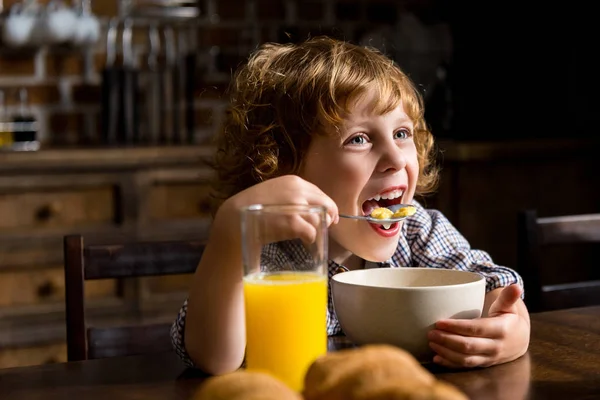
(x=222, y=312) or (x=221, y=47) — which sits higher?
(x=221, y=47)

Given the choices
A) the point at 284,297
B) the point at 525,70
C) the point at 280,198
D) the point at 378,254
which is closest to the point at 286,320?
the point at 284,297

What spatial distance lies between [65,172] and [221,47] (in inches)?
35.2

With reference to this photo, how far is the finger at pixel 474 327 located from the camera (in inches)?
34.4

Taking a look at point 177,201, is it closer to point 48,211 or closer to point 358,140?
point 48,211

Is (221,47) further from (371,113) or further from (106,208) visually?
(371,113)

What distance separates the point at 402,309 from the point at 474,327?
0.07 meters

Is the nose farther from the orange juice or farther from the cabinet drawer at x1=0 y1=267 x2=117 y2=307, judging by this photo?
the cabinet drawer at x1=0 y1=267 x2=117 y2=307

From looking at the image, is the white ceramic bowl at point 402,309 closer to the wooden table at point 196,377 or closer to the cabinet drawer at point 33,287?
the wooden table at point 196,377

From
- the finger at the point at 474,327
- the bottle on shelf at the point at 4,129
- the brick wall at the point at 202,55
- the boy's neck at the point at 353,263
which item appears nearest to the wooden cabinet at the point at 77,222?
the bottle on shelf at the point at 4,129

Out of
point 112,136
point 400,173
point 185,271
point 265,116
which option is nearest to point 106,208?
point 112,136

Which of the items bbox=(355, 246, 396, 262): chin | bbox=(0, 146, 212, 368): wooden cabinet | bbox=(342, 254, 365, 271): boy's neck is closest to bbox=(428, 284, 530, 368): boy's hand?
bbox=(355, 246, 396, 262): chin

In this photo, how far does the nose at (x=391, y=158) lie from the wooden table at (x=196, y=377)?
0.66 feet

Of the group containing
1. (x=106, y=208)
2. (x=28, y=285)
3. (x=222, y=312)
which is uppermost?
(x=222, y=312)

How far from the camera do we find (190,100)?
294 cm
